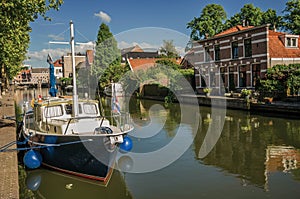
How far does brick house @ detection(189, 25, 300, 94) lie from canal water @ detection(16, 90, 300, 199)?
1272cm

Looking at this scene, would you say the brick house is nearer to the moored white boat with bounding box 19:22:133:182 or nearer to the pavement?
the moored white boat with bounding box 19:22:133:182

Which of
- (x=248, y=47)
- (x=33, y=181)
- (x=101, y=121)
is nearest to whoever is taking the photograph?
(x=33, y=181)

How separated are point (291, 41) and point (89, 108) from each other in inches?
1010

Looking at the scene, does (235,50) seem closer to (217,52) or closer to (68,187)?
(217,52)

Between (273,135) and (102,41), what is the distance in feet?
156

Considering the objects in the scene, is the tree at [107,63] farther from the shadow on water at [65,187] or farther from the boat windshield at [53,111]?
the shadow on water at [65,187]

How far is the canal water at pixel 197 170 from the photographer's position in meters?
9.43

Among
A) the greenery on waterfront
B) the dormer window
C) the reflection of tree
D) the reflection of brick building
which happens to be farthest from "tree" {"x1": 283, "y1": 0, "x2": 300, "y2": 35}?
the reflection of brick building

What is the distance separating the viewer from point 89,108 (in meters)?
12.8

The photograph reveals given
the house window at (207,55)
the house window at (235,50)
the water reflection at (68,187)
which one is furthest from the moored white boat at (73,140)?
the house window at (207,55)

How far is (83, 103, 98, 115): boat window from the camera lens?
41.5 feet

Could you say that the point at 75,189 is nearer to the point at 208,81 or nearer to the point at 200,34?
the point at 208,81

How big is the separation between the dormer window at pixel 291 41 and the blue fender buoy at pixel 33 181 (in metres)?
Answer: 27.4

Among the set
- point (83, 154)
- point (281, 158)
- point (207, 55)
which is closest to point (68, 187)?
point (83, 154)
